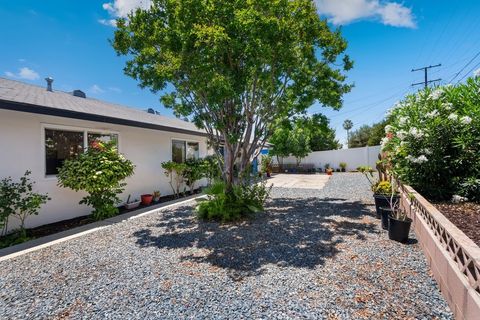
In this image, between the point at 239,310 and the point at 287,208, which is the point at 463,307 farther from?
the point at 287,208

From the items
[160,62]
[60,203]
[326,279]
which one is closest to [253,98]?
[160,62]

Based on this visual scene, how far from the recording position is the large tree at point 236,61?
4.95 metres

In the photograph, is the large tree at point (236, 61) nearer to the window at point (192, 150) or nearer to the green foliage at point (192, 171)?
the green foliage at point (192, 171)

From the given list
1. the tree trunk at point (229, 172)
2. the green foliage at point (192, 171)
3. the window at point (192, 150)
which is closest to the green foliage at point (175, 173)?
the green foliage at point (192, 171)

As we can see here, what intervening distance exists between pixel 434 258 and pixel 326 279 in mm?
1486

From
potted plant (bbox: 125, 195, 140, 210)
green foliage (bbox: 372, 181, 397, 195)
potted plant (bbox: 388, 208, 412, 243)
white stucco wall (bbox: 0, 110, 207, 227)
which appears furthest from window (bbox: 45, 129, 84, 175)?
green foliage (bbox: 372, 181, 397, 195)

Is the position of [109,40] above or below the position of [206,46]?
above

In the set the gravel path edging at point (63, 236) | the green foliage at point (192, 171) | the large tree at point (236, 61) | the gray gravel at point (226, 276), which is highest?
the large tree at point (236, 61)

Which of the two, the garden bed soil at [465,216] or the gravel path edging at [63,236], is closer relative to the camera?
the garden bed soil at [465,216]

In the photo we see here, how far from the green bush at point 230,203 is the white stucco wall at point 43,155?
11.3 feet

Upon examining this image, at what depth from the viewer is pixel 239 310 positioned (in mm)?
2533

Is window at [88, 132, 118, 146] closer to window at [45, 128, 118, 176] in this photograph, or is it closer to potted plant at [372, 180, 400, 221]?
window at [45, 128, 118, 176]

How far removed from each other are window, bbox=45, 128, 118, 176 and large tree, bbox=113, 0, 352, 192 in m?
2.54

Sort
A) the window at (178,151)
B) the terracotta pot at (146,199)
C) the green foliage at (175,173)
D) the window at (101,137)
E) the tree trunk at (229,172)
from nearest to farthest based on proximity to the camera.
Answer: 1. the tree trunk at (229,172)
2. the window at (101,137)
3. the terracotta pot at (146,199)
4. the green foliage at (175,173)
5. the window at (178,151)
